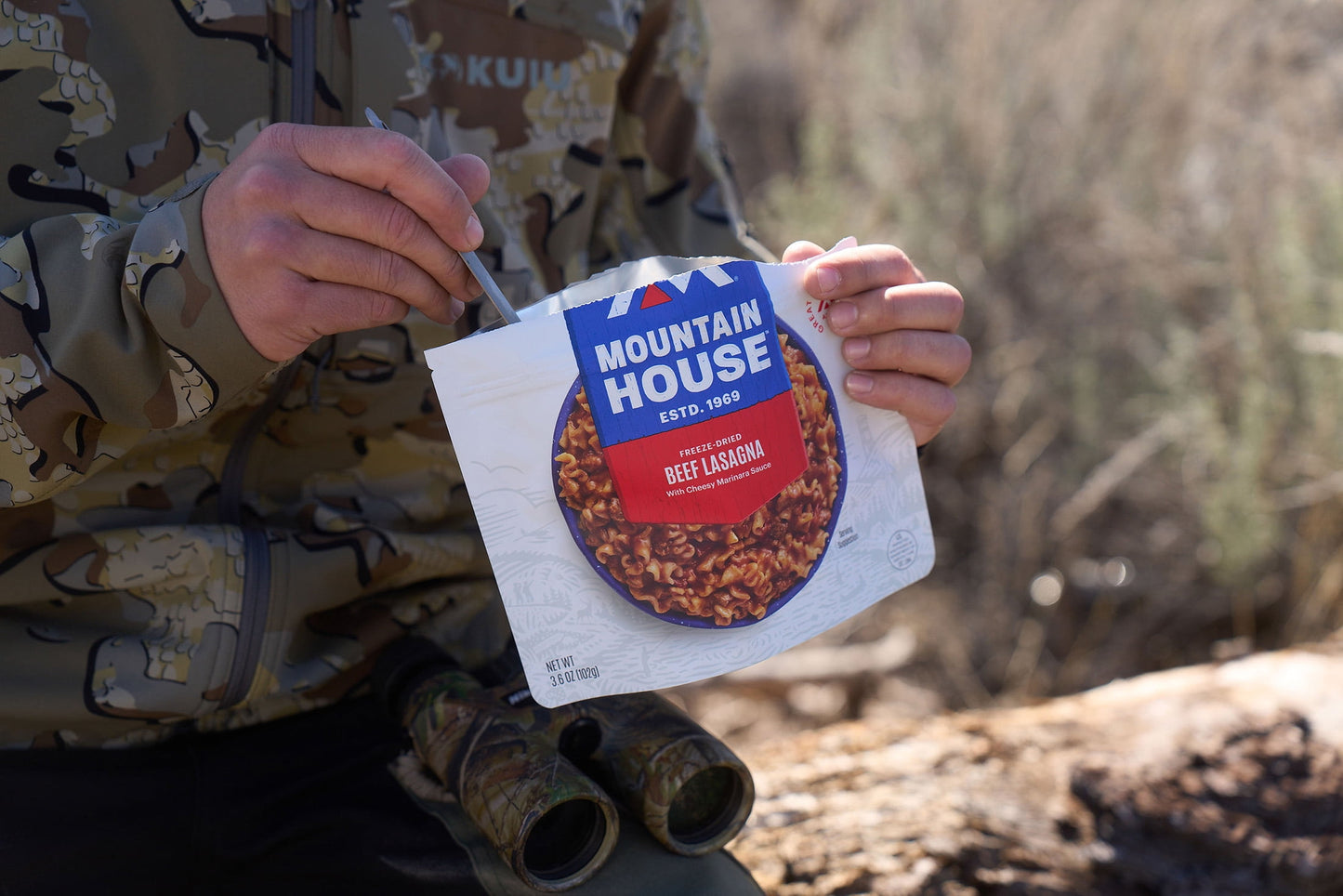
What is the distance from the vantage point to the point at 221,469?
0.89 metres

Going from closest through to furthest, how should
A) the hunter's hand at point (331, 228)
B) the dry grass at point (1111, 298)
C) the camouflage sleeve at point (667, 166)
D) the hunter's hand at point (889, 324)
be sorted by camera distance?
the hunter's hand at point (331, 228)
the hunter's hand at point (889, 324)
the camouflage sleeve at point (667, 166)
the dry grass at point (1111, 298)

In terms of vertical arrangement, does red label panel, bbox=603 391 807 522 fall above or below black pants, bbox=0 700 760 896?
above

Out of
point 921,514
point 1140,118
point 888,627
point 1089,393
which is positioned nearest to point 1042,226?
point 1140,118

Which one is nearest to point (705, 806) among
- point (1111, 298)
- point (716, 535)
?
point (716, 535)

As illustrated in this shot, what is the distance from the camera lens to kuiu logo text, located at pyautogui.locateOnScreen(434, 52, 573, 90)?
2.98ft

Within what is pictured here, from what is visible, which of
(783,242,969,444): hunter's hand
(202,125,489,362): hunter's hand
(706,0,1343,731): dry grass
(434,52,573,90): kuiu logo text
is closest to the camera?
(202,125,489,362): hunter's hand

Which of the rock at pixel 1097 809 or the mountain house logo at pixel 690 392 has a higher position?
the mountain house logo at pixel 690 392

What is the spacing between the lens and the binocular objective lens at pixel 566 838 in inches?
30.1

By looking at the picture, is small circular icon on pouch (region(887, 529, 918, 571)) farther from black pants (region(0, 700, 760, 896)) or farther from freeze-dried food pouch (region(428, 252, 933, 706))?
black pants (region(0, 700, 760, 896))

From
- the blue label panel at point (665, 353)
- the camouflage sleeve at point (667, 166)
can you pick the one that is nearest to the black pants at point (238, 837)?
the blue label panel at point (665, 353)

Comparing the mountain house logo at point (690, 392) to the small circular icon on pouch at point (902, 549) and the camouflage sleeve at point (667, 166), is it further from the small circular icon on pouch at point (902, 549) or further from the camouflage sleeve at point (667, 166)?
the camouflage sleeve at point (667, 166)

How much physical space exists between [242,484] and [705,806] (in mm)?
513

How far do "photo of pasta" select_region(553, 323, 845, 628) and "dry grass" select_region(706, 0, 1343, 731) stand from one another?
135 cm

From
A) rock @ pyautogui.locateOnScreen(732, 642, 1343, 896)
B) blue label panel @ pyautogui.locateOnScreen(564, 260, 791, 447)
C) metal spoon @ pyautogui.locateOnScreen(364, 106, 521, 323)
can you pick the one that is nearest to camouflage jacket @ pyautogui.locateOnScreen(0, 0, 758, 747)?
metal spoon @ pyautogui.locateOnScreen(364, 106, 521, 323)
